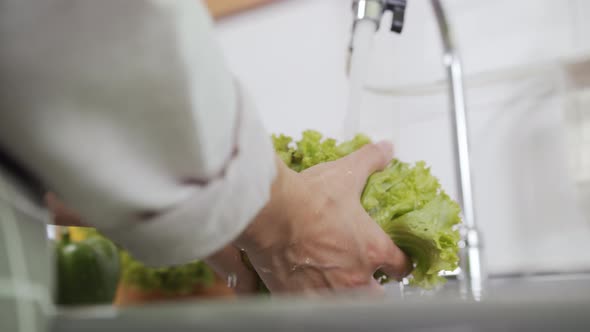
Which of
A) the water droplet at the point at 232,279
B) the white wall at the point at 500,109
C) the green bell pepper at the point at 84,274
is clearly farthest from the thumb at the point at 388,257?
the white wall at the point at 500,109

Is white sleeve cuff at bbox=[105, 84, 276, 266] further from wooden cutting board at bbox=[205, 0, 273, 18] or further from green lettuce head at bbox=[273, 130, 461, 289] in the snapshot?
wooden cutting board at bbox=[205, 0, 273, 18]

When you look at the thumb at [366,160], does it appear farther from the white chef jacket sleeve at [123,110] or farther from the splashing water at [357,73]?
the white chef jacket sleeve at [123,110]

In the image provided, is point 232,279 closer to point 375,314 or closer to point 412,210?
point 412,210

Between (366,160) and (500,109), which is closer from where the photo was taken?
(366,160)

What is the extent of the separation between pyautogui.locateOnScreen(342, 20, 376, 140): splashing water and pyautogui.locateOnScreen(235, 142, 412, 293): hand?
6.3 inches

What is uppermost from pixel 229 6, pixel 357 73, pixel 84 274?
pixel 229 6

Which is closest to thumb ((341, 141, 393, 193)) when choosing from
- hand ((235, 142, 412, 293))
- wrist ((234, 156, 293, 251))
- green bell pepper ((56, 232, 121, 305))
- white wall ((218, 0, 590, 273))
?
hand ((235, 142, 412, 293))

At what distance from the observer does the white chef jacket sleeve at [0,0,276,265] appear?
0.28m

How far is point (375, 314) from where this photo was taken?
0.18 metres

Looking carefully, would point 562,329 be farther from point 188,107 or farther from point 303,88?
point 303,88

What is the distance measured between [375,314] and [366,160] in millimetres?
399

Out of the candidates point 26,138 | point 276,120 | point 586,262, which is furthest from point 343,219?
point 276,120

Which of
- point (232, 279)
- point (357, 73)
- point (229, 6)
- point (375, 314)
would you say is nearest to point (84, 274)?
point (232, 279)

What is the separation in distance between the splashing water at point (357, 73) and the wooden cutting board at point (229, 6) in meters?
0.97
